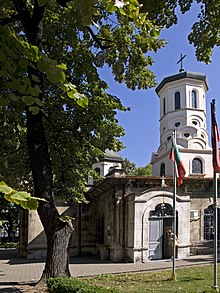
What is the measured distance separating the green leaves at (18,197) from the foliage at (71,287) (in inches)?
224

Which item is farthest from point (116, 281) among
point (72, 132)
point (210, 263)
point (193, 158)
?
point (193, 158)

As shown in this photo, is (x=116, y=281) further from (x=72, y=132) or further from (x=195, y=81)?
(x=195, y=81)

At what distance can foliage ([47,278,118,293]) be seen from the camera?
27.7ft

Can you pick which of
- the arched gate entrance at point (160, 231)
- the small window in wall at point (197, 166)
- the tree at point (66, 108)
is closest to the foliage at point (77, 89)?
the tree at point (66, 108)

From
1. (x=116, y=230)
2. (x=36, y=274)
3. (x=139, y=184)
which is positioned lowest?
(x=36, y=274)

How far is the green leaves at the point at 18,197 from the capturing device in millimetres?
2904

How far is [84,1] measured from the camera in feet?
14.1

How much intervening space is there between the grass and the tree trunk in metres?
2.06

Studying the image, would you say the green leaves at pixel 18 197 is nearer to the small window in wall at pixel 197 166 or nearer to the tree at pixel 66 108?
the tree at pixel 66 108

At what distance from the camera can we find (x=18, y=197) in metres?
2.96

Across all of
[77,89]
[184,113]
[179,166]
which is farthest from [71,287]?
[184,113]

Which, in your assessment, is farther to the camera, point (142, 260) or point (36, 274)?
point (142, 260)

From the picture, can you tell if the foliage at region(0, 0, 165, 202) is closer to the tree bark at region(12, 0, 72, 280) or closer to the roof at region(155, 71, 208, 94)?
the tree bark at region(12, 0, 72, 280)

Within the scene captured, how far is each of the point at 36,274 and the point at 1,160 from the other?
6619mm
